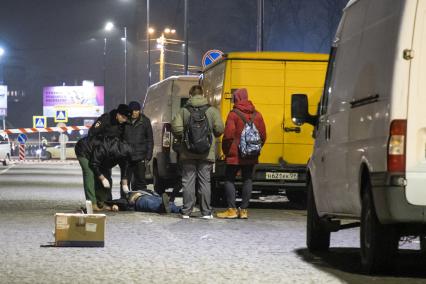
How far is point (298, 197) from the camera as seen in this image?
20.5 m

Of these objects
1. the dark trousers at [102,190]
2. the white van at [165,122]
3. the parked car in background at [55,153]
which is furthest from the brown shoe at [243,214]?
the parked car in background at [55,153]

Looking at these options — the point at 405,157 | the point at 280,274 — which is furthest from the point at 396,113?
the point at 280,274

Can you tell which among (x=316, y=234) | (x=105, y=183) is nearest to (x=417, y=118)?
(x=316, y=234)

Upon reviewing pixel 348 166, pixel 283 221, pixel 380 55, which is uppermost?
pixel 380 55

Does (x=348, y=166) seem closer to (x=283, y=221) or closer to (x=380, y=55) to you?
(x=380, y=55)

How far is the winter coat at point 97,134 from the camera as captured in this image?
54.7 feet

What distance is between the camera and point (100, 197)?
17.1 metres

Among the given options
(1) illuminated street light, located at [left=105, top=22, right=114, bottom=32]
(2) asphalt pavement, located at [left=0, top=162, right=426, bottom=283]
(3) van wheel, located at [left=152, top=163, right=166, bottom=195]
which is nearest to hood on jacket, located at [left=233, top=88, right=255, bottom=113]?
(2) asphalt pavement, located at [left=0, top=162, right=426, bottom=283]

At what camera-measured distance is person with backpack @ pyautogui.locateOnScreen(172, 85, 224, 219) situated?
15906 millimetres

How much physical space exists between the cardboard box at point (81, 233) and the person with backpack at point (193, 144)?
15.5 feet

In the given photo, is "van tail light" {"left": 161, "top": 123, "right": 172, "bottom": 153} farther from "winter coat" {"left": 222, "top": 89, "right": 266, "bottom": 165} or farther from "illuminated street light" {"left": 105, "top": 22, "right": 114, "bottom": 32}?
"illuminated street light" {"left": 105, "top": 22, "right": 114, "bottom": 32}

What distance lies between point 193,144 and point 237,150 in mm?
645

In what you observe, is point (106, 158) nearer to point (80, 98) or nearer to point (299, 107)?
point (299, 107)

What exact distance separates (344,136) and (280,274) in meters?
1.45
